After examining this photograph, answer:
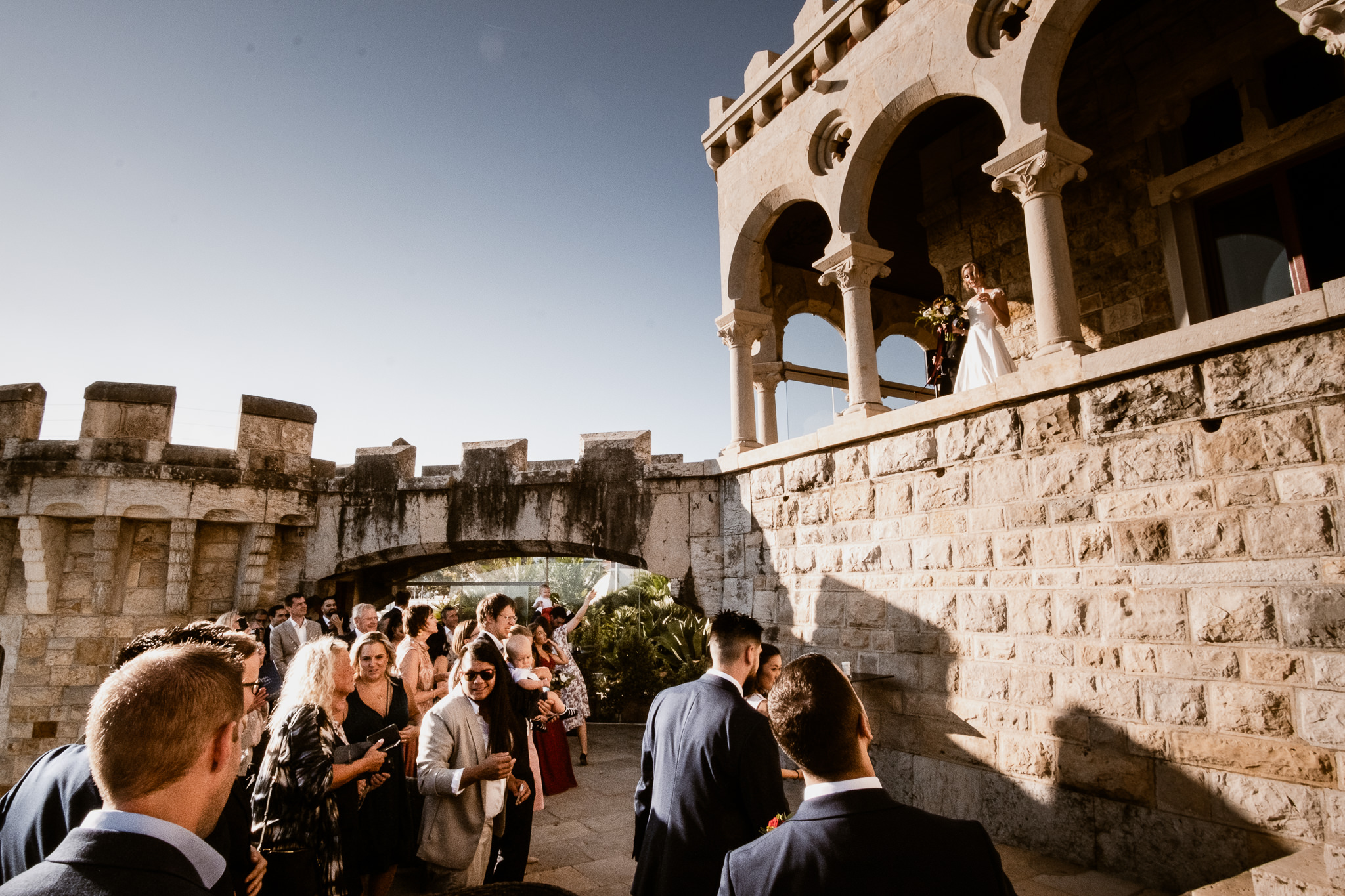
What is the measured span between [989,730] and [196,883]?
4.59 m

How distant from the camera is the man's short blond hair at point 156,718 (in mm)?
1377

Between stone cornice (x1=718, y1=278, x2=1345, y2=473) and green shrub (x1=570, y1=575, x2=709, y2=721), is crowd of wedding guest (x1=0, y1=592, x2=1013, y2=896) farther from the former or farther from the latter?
green shrub (x1=570, y1=575, x2=709, y2=721)

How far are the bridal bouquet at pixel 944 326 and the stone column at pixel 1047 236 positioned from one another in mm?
1625

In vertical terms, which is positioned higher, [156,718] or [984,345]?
[984,345]

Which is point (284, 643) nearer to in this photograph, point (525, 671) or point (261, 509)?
point (261, 509)

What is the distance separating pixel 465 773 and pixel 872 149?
5.86m

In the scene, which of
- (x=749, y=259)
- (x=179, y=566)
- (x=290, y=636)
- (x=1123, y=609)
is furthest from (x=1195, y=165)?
(x=179, y=566)

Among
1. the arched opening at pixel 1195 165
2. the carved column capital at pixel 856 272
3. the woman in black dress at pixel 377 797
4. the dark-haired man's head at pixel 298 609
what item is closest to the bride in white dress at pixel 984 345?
the carved column capital at pixel 856 272

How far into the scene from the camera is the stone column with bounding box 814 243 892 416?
6168 millimetres

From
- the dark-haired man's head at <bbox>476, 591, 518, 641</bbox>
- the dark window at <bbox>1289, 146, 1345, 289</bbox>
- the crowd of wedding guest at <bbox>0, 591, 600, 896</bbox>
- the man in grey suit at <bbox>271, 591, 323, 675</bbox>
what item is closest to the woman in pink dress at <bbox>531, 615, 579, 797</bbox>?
the crowd of wedding guest at <bbox>0, 591, 600, 896</bbox>

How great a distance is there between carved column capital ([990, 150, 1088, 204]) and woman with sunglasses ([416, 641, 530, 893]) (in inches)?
185

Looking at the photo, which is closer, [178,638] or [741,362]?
[178,638]

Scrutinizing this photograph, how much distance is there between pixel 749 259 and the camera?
771cm

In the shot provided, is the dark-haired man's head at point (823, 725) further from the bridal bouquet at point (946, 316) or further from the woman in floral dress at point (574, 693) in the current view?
the bridal bouquet at point (946, 316)
